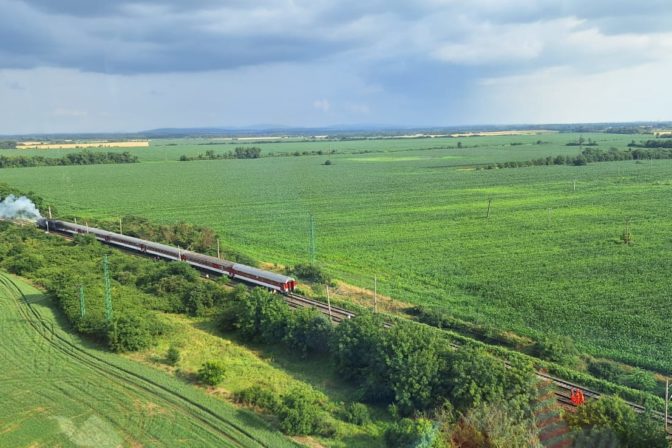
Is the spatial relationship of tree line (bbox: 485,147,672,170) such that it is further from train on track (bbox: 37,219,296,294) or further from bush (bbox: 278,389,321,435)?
bush (bbox: 278,389,321,435)

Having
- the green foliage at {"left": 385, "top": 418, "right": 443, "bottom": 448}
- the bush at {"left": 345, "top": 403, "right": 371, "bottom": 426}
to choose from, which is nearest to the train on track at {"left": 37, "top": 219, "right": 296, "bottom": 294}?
the bush at {"left": 345, "top": 403, "right": 371, "bottom": 426}

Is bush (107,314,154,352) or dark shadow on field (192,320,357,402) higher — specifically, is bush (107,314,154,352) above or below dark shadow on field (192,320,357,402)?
above

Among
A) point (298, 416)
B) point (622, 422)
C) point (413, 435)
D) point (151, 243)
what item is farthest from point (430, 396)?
point (151, 243)

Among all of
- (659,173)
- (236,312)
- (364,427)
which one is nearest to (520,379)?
(364,427)

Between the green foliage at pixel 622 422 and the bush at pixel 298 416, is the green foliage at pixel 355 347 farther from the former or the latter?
the green foliage at pixel 622 422

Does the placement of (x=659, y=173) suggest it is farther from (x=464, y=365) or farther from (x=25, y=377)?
(x=25, y=377)

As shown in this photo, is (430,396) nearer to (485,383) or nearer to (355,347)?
(485,383)
